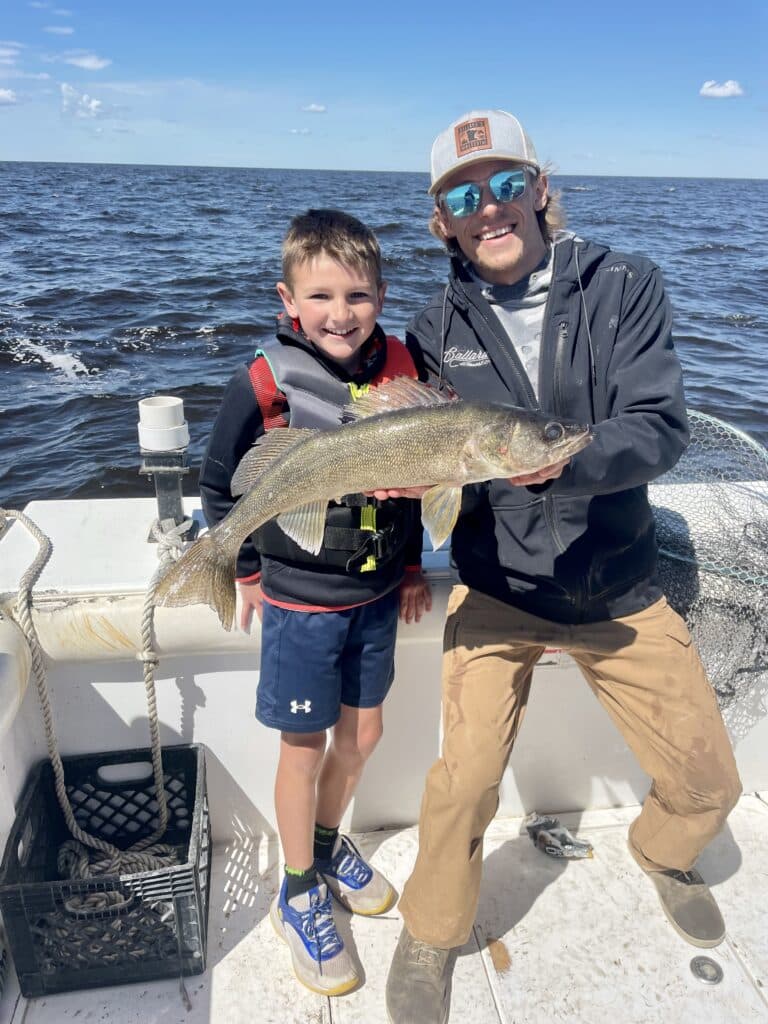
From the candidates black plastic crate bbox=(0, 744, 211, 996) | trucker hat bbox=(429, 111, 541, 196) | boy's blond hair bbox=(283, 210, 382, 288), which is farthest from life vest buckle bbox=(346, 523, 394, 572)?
trucker hat bbox=(429, 111, 541, 196)

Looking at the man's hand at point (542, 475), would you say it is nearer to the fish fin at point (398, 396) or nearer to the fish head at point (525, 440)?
the fish head at point (525, 440)

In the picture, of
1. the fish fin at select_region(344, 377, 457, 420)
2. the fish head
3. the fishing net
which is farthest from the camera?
the fishing net

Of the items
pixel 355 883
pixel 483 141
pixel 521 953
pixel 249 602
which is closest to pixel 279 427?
pixel 249 602

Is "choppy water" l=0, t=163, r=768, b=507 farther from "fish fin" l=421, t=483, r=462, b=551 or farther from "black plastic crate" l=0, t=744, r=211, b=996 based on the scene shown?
"fish fin" l=421, t=483, r=462, b=551

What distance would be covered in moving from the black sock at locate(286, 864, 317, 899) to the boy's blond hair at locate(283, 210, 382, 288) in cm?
249

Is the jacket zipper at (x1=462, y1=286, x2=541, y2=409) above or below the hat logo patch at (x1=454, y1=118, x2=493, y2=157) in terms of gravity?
below

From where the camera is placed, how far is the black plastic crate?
114 inches

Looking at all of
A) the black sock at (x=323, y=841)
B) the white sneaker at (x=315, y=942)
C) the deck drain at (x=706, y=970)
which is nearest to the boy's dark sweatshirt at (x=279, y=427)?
the black sock at (x=323, y=841)

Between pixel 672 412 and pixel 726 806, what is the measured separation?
1.67 metres

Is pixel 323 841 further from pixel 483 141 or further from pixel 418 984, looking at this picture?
pixel 483 141

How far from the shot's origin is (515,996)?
3105mm

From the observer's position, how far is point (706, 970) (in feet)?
10.5

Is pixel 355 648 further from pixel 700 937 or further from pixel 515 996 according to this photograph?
pixel 700 937

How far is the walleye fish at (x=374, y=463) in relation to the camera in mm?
2637
